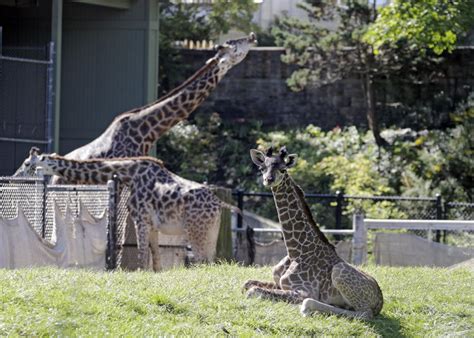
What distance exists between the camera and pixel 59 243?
14.0 metres

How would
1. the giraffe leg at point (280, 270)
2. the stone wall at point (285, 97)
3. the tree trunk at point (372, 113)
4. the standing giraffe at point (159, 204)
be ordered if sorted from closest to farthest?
the giraffe leg at point (280, 270) → the standing giraffe at point (159, 204) → the tree trunk at point (372, 113) → the stone wall at point (285, 97)

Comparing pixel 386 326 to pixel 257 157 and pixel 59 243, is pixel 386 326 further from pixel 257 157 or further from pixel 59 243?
pixel 59 243

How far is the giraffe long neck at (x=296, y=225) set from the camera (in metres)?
10.6

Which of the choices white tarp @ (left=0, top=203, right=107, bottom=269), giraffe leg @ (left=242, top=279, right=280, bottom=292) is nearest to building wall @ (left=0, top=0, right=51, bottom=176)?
white tarp @ (left=0, top=203, right=107, bottom=269)

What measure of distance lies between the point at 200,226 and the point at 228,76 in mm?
16095

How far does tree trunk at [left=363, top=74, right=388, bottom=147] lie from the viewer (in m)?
28.5

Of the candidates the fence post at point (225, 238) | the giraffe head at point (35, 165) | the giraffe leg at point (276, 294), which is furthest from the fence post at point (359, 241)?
the giraffe leg at point (276, 294)

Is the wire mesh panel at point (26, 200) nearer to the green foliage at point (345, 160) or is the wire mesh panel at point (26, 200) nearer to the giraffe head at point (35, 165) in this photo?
the giraffe head at point (35, 165)

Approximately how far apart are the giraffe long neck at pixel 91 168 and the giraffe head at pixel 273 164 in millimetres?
5783

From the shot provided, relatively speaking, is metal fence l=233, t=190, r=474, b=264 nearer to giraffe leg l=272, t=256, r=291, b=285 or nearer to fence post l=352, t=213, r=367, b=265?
fence post l=352, t=213, r=367, b=265

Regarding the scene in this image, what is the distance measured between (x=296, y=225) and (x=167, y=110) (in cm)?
762

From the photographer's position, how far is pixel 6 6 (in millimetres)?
23391

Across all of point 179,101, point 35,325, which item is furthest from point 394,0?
point 35,325

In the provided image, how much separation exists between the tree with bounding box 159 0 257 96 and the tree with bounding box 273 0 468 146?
3.31 m
